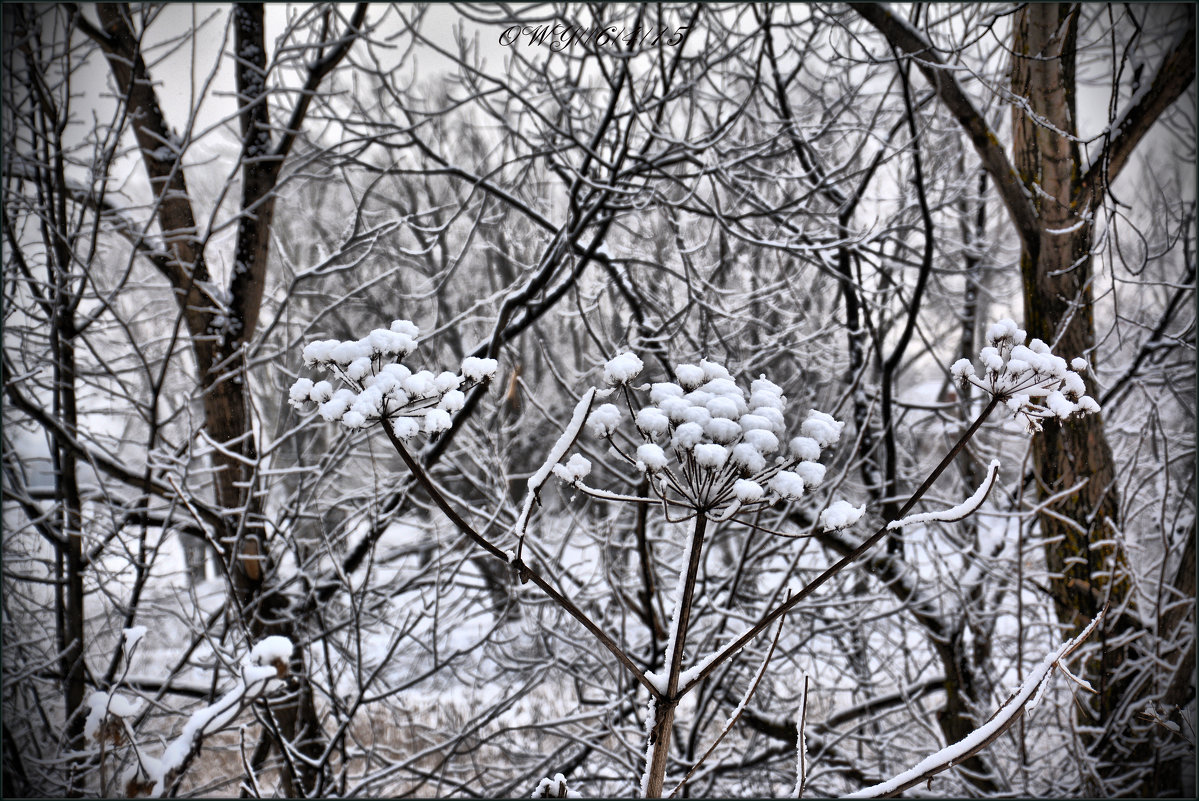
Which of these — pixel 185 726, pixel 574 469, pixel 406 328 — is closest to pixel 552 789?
pixel 574 469

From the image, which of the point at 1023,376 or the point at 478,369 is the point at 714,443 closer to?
the point at 478,369

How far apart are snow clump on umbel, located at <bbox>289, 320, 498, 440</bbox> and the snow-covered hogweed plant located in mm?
145

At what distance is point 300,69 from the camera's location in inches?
110

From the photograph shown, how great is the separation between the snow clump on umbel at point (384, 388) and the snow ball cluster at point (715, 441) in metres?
0.14

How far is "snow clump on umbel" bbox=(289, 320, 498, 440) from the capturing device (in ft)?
2.29

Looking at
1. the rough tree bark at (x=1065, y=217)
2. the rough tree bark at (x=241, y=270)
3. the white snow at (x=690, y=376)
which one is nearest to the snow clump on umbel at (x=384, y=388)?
the white snow at (x=690, y=376)

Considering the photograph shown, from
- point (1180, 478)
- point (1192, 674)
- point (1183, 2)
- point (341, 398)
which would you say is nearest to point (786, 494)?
point (341, 398)

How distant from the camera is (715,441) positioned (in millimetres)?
722

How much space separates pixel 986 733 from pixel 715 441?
0.38 m

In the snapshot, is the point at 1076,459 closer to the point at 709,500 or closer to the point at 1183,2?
the point at 1183,2

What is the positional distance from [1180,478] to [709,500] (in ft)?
13.9

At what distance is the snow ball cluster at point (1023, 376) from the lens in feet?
2.48

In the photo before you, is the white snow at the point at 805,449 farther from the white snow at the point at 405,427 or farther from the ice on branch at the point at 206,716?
the ice on branch at the point at 206,716

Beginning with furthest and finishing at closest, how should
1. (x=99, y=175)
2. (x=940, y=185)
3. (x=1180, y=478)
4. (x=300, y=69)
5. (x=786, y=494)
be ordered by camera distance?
1. (x=940, y=185)
2. (x=1180, y=478)
3. (x=300, y=69)
4. (x=99, y=175)
5. (x=786, y=494)
